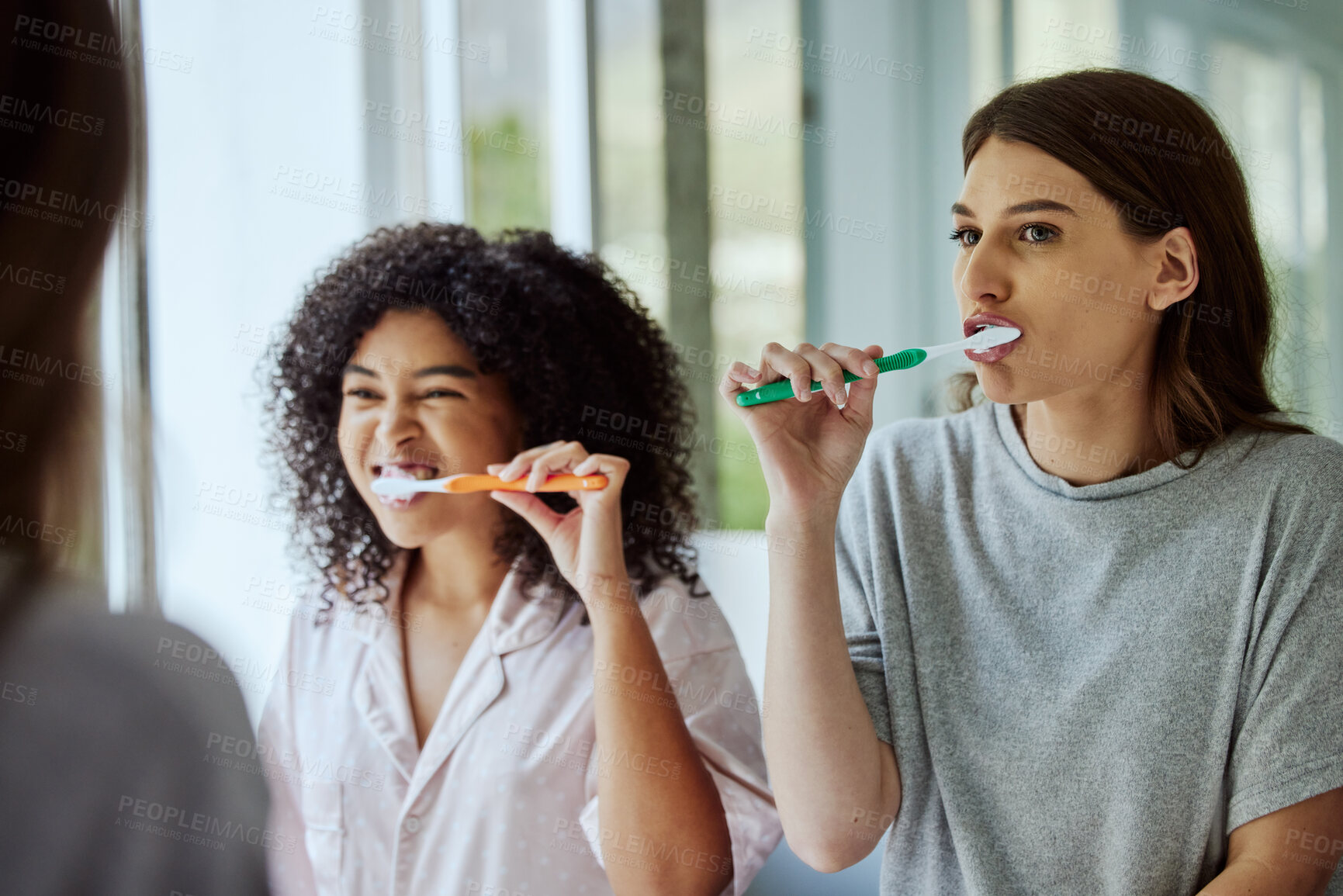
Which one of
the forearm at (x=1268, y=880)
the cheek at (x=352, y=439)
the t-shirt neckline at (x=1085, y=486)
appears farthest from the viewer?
the cheek at (x=352, y=439)

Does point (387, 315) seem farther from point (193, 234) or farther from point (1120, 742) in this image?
point (1120, 742)

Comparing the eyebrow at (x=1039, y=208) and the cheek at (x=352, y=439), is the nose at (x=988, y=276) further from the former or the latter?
the cheek at (x=352, y=439)

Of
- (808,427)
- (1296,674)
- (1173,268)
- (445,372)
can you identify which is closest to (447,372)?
(445,372)

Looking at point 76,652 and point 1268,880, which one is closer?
point 1268,880

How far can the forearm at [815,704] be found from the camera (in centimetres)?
86

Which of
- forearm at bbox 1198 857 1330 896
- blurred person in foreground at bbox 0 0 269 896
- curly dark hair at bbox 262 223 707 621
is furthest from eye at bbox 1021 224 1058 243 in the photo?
blurred person in foreground at bbox 0 0 269 896

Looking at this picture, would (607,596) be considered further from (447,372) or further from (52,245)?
(52,245)

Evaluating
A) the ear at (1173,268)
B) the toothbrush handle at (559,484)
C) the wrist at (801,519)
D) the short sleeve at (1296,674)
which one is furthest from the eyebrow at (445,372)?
the short sleeve at (1296,674)

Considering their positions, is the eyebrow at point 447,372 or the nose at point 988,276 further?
the eyebrow at point 447,372

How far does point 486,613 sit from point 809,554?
36 centimetres

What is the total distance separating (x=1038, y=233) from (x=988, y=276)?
6 centimetres

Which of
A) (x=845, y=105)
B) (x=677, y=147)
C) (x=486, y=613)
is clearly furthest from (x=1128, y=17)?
(x=486, y=613)

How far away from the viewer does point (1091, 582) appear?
0.87 meters

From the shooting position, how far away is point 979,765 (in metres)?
0.88
